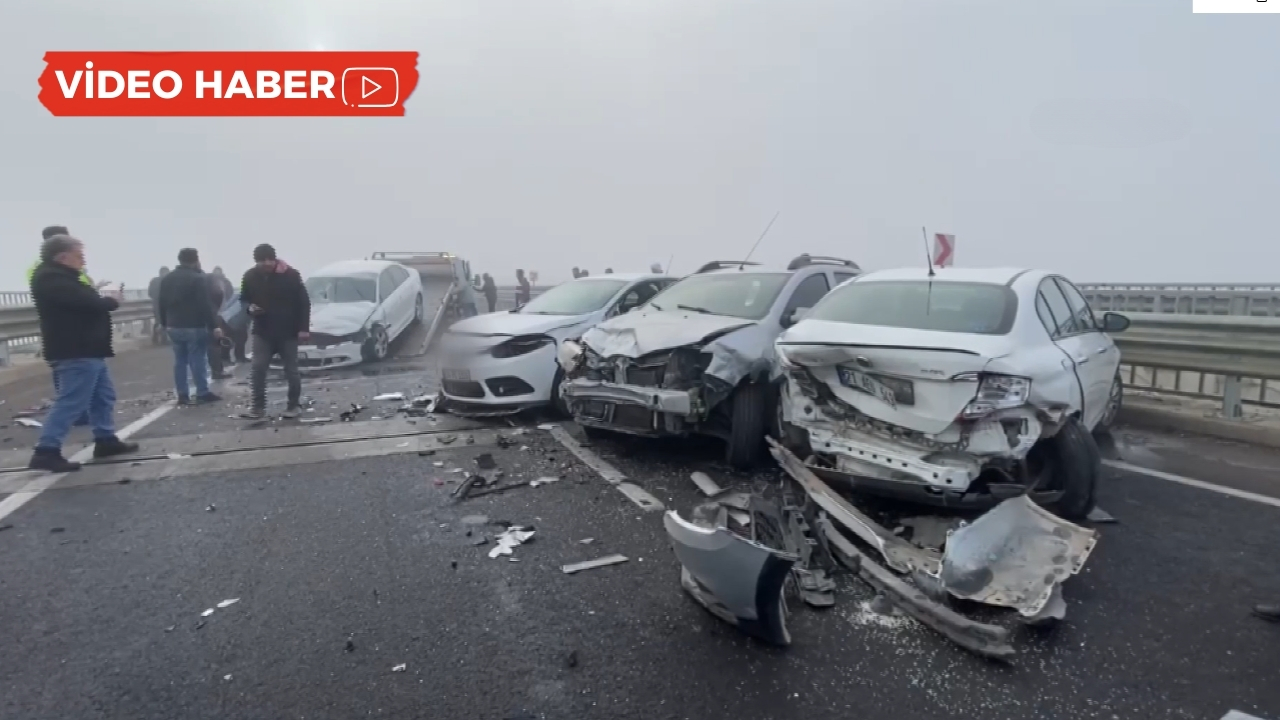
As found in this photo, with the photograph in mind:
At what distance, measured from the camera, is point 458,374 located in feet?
22.6

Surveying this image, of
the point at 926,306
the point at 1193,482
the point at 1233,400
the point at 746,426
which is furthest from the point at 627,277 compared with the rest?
the point at 1233,400

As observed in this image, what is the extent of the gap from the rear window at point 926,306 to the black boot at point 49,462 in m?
5.81

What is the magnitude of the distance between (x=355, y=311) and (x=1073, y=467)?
32.7ft

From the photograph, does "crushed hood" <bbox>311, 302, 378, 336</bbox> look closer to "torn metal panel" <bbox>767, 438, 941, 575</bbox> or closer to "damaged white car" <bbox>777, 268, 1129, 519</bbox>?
"damaged white car" <bbox>777, 268, 1129, 519</bbox>

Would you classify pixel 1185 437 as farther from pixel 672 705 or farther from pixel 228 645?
pixel 228 645

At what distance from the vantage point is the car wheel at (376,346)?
10.9 m

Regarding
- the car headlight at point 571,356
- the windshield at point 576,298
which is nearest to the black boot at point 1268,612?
the car headlight at point 571,356

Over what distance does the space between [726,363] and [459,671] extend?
2.87 metres

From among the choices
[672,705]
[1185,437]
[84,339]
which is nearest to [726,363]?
[672,705]

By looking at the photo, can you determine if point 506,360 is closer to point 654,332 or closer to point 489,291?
point 654,332

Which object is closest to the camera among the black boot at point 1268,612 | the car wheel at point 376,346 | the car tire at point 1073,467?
the black boot at point 1268,612

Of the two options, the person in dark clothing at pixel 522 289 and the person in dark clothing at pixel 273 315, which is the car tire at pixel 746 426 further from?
the person in dark clothing at pixel 522 289

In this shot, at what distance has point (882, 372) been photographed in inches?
150

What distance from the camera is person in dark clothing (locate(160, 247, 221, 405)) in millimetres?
7918
